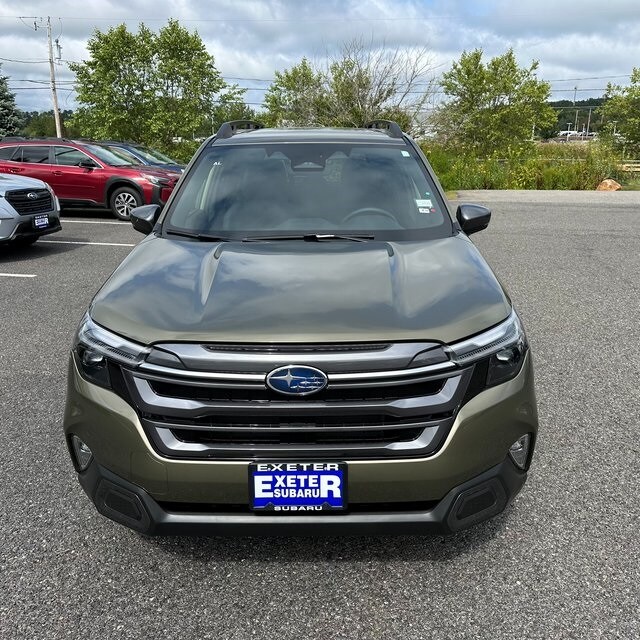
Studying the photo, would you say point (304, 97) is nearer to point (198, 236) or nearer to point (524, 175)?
point (524, 175)

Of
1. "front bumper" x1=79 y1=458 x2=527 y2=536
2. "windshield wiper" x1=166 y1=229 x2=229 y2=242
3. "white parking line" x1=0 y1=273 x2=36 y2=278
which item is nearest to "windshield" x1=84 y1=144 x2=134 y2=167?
"white parking line" x1=0 y1=273 x2=36 y2=278

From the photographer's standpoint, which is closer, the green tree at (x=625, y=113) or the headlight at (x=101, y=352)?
the headlight at (x=101, y=352)

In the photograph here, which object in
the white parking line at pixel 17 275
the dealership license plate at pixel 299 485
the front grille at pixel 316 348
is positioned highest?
the front grille at pixel 316 348

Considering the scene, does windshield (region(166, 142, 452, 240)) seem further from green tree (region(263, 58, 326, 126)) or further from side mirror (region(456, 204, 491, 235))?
green tree (region(263, 58, 326, 126))

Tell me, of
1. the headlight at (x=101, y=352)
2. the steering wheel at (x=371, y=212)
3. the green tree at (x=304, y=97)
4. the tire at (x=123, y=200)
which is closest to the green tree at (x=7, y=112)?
the green tree at (x=304, y=97)

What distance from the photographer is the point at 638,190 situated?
2069 cm

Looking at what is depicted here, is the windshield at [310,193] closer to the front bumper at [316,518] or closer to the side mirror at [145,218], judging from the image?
the side mirror at [145,218]

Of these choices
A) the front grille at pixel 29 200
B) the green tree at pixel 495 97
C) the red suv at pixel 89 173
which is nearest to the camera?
the front grille at pixel 29 200

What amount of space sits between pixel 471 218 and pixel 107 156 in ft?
39.0

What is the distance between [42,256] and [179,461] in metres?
8.44

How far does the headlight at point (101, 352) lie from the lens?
221 cm

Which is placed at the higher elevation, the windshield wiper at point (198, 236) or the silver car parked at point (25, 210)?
the windshield wiper at point (198, 236)

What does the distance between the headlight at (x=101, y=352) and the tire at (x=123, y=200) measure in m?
11.4

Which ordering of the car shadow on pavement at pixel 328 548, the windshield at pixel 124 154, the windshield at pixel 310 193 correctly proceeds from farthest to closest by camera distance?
the windshield at pixel 124 154, the windshield at pixel 310 193, the car shadow on pavement at pixel 328 548
